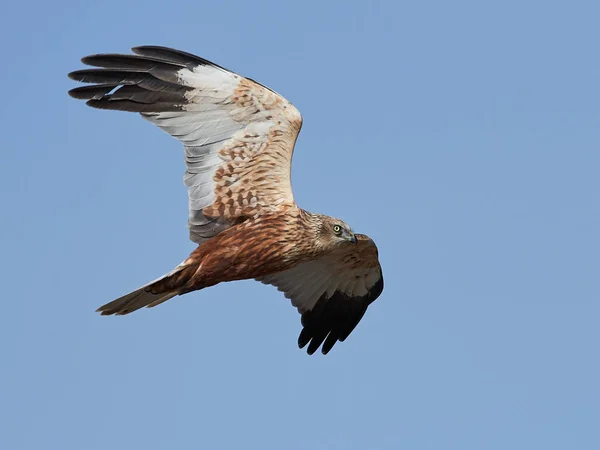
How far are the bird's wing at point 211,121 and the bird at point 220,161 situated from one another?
12mm

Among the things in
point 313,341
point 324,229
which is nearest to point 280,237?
point 324,229

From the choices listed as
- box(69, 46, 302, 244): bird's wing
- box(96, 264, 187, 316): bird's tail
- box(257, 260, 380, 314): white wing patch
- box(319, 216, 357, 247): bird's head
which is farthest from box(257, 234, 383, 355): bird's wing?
box(96, 264, 187, 316): bird's tail

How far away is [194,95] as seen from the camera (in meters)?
14.9

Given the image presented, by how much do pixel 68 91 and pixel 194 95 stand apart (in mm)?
1542

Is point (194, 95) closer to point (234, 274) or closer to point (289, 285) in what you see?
point (234, 274)

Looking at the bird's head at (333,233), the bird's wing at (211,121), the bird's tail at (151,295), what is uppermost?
the bird's wing at (211,121)

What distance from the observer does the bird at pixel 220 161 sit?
1477 cm

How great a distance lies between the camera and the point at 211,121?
15.0 m

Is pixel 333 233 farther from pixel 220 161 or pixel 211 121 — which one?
pixel 211 121

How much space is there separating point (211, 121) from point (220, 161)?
527 mm

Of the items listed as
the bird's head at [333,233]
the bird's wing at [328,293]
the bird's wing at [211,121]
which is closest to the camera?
the bird's wing at [211,121]

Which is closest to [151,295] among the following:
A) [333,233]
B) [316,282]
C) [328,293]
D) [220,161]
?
[220,161]

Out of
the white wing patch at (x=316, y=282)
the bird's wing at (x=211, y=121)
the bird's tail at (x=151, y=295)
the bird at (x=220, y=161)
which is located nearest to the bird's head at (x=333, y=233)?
the bird at (x=220, y=161)

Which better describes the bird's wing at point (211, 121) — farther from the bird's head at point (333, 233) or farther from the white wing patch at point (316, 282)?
the white wing patch at point (316, 282)
